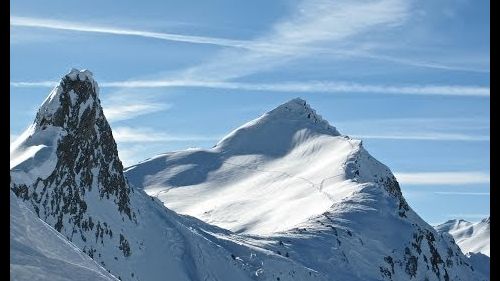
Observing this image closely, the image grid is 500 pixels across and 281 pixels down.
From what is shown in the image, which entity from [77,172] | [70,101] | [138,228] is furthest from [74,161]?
[138,228]

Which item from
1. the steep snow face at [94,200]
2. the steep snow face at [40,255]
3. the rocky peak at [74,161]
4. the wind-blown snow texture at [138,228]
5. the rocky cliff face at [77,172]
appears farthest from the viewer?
the wind-blown snow texture at [138,228]

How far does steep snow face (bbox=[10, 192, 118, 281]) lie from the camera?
50.7 feet

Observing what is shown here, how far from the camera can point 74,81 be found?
125312 millimetres

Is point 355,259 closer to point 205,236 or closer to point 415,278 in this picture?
point 415,278

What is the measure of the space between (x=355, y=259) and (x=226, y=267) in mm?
43553

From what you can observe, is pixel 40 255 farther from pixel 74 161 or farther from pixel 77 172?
pixel 74 161

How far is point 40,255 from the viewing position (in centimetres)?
1636

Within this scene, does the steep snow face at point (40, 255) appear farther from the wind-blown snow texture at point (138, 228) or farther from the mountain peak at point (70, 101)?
the mountain peak at point (70, 101)

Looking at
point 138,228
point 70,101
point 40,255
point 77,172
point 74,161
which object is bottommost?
point 40,255

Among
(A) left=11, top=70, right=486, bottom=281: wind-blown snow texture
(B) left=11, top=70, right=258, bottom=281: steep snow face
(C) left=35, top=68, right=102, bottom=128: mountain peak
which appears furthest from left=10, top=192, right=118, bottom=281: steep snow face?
(C) left=35, top=68, right=102, bottom=128: mountain peak

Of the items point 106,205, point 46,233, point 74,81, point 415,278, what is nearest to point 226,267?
point 106,205

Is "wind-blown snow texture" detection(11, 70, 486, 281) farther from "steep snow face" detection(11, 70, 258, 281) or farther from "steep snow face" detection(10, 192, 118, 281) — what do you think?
"steep snow face" detection(10, 192, 118, 281)

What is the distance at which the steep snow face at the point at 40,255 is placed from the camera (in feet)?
50.7

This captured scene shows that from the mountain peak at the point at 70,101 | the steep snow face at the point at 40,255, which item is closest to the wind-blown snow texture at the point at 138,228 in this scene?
the mountain peak at the point at 70,101
